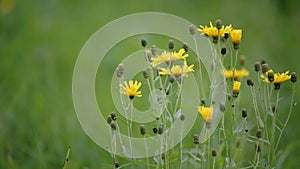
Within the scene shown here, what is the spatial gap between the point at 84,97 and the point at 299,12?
1.94 m

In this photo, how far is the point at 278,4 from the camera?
3.86m

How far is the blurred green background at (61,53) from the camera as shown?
2.34 m

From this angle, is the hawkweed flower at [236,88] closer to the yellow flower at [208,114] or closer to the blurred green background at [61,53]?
the yellow flower at [208,114]

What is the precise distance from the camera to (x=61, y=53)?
11.2 ft

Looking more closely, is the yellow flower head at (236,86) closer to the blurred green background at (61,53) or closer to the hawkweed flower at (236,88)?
the hawkweed flower at (236,88)

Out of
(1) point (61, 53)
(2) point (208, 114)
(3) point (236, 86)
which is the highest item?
(1) point (61, 53)

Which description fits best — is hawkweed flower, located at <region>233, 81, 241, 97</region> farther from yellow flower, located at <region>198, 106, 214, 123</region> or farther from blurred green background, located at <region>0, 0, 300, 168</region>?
blurred green background, located at <region>0, 0, 300, 168</region>

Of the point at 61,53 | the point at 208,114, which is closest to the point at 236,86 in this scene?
the point at 208,114

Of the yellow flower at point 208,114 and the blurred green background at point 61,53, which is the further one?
the blurred green background at point 61,53

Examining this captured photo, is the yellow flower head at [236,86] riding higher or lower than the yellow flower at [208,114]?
higher

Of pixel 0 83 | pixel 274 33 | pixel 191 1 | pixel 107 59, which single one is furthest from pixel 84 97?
Result: pixel 191 1

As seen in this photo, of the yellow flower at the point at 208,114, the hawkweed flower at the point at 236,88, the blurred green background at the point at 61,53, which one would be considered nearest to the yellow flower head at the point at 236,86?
the hawkweed flower at the point at 236,88

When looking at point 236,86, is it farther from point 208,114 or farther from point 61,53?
point 61,53

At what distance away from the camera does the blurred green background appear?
2.34 m
